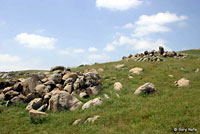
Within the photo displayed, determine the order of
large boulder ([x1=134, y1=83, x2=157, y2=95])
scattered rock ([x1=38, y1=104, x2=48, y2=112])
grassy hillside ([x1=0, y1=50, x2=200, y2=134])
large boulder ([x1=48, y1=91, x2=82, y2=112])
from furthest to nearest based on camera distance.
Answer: large boulder ([x1=134, y1=83, x2=157, y2=95]), scattered rock ([x1=38, y1=104, x2=48, y2=112]), large boulder ([x1=48, y1=91, x2=82, y2=112]), grassy hillside ([x1=0, y1=50, x2=200, y2=134])

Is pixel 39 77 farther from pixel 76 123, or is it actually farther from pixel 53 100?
pixel 76 123

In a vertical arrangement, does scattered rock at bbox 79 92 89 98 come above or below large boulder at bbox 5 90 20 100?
below

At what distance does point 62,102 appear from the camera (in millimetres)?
16703

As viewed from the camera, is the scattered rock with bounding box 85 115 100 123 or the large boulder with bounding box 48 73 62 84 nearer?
the scattered rock with bounding box 85 115 100 123

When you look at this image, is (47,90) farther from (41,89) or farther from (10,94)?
(10,94)

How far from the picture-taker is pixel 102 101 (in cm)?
1653

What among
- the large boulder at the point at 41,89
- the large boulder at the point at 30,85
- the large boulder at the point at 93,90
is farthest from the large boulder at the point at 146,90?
the large boulder at the point at 30,85

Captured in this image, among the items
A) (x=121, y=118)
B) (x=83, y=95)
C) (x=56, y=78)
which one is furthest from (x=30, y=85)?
(x=121, y=118)

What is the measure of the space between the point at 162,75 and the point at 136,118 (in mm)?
16696

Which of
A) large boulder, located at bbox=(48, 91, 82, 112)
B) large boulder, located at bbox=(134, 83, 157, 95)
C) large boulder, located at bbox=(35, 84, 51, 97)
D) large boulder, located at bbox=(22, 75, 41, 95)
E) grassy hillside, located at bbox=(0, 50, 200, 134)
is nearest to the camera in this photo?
grassy hillside, located at bbox=(0, 50, 200, 134)

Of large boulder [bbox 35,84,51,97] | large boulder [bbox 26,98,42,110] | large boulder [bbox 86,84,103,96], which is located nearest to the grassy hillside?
large boulder [bbox 26,98,42,110]

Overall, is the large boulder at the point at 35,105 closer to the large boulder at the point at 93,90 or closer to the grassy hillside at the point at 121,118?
the grassy hillside at the point at 121,118

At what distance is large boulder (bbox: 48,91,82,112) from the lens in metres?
16.5

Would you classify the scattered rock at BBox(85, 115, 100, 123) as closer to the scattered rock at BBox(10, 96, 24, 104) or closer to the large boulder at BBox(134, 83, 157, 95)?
the large boulder at BBox(134, 83, 157, 95)
